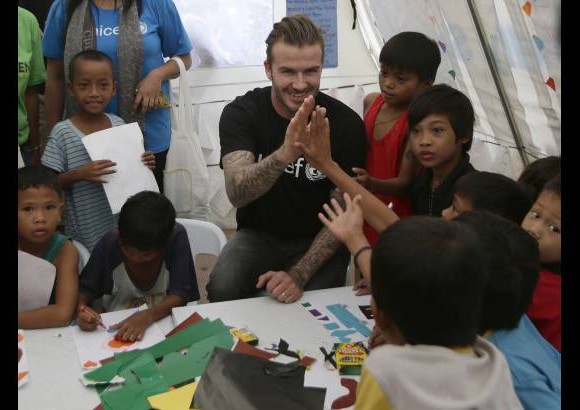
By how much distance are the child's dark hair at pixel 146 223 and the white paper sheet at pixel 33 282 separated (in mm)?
254

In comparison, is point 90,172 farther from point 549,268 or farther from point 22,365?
point 549,268

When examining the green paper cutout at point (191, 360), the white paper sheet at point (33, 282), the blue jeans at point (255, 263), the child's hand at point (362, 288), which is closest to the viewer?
the green paper cutout at point (191, 360)

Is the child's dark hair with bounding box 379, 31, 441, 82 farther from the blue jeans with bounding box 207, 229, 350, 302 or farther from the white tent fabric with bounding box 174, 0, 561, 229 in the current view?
the blue jeans with bounding box 207, 229, 350, 302

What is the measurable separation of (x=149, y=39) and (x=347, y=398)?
181cm

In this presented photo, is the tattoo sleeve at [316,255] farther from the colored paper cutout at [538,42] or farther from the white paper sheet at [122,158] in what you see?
the colored paper cutout at [538,42]

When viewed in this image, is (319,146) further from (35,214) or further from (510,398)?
(510,398)

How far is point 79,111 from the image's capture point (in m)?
2.44

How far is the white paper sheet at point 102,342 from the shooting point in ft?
4.67

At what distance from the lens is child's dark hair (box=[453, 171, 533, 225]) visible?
1.55 meters

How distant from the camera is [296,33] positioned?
6.81 ft

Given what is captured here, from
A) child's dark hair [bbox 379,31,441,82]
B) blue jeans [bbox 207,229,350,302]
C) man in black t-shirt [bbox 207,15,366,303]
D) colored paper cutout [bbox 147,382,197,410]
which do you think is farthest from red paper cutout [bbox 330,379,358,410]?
child's dark hair [bbox 379,31,441,82]

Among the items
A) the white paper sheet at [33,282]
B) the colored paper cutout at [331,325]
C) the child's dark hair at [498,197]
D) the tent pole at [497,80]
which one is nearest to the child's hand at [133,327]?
the white paper sheet at [33,282]
